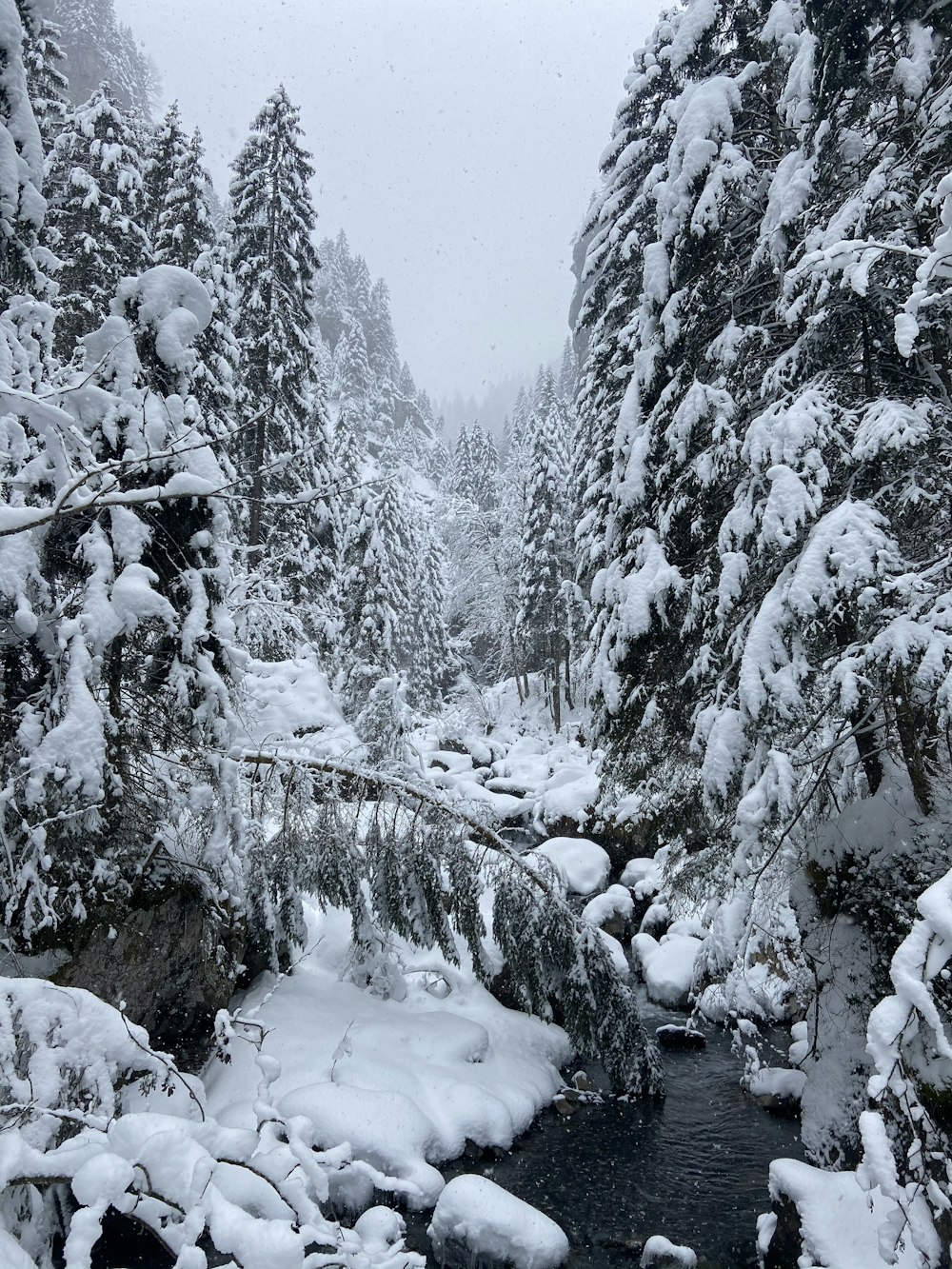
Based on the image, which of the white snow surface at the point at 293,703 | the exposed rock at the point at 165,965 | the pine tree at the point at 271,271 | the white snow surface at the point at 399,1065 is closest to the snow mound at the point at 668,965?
the white snow surface at the point at 399,1065

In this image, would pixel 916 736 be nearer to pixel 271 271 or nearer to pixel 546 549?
pixel 271 271

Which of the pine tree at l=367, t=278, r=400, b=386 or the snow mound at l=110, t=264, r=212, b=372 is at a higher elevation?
the pine tree at l=367, t=278, r=400, b=386

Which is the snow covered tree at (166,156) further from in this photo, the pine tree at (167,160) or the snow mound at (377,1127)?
the snow mound at (377,1127)

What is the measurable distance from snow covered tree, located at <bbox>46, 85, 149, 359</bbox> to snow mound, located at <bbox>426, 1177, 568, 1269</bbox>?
A: 15.7m

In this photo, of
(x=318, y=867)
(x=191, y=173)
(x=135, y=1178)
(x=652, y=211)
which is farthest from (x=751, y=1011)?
(x=191, y=173)

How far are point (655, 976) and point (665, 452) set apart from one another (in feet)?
25.2

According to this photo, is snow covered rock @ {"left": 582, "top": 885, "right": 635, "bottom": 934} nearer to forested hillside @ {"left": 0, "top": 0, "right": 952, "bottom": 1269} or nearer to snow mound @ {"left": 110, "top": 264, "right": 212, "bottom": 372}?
forested hillside @ {"left": 0, "top": 0, "right": 952, "bottom": 1269}

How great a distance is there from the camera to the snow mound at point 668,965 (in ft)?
33.1

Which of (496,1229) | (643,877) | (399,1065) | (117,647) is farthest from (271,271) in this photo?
(496,1229)

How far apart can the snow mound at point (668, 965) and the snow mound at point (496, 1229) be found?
15.0 ft

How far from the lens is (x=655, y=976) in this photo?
1027cm

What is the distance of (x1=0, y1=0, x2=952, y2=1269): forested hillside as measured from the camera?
2.99 metres

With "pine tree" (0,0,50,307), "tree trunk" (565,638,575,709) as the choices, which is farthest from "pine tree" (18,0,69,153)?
"tree trunk" (565,638,575,709)

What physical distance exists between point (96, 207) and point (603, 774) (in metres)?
16.3
